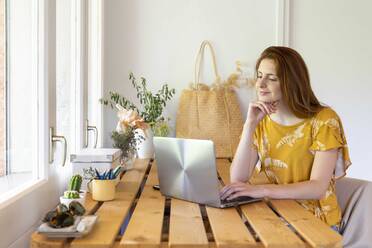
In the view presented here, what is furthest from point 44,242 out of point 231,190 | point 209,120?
point 209,120

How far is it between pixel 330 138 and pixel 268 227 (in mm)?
550

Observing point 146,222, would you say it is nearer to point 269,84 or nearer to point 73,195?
point 73,195

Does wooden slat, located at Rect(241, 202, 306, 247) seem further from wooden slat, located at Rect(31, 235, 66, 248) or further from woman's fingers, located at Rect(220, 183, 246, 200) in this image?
wooden slat, located at Rect(31, 235, 66, 248)

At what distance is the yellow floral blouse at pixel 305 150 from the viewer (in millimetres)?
1601

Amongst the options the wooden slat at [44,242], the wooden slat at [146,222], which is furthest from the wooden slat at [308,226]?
the wooden slat at [44,242]

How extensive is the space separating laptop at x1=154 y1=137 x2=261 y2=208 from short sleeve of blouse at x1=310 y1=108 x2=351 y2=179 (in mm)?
320

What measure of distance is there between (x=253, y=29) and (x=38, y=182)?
5.96 feet

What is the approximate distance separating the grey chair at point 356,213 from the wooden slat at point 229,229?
486 mm

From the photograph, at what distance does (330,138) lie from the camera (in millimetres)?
1586

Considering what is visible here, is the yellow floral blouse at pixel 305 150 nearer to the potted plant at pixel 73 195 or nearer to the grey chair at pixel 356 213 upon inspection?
the grey chair at pixel 356 213

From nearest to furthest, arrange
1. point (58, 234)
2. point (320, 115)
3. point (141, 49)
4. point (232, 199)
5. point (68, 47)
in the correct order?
point (58, 234) → point (232, 199) → point (320, 115) → point (68, 47) → point (141, 49)

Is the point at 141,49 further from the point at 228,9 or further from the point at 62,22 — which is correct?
the point at 62,22

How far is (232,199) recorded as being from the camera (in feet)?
4.66

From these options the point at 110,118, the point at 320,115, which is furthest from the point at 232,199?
the point at 110,118
